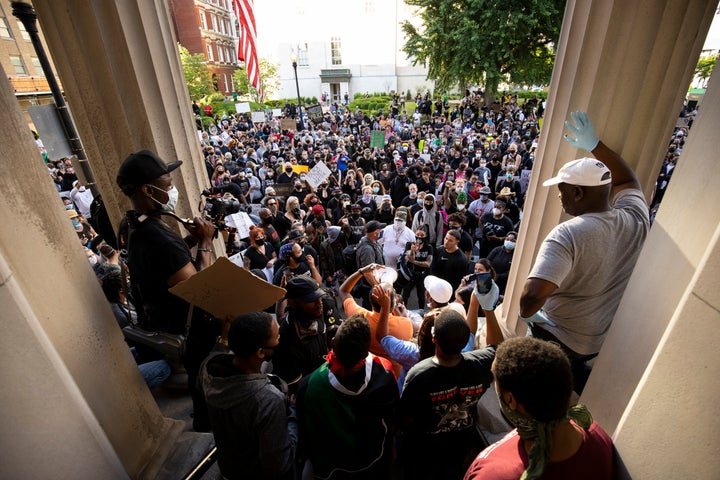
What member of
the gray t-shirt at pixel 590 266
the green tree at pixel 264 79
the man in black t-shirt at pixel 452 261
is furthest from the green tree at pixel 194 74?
the gray t-shirt at pixel 590 266

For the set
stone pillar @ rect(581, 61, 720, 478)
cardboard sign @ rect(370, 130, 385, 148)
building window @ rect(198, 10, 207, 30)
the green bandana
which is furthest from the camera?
building window @ rect(198, 10, 207, 30)

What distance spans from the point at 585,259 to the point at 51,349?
2.71 m

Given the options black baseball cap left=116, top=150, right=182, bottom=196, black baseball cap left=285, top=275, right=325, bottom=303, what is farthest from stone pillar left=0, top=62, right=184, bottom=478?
black baseball cap left=285, top=275, right=325, bottom=303

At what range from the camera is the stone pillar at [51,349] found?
55.3 inches

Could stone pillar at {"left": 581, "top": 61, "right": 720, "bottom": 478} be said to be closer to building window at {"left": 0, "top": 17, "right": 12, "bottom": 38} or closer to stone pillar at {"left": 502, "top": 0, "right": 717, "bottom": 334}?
stone pillar at {"left": 502, "top": 0, "right": 717, "bottom": 334}

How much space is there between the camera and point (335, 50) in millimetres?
48625

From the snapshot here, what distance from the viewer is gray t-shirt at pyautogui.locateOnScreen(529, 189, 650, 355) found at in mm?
2047

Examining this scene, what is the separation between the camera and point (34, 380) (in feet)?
4.78

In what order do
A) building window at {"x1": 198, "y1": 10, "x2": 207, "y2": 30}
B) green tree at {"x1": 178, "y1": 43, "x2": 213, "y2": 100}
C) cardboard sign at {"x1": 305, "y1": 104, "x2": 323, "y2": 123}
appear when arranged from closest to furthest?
1. cardboard sign at {"x1": 305, "y1": 104, "x2": 323, "y2": 123}
2. green tree at {"x1": 178, "y1": 43, "x2": 213, "y2": 100}
3. building window at {"x1": 198, "y1": 10, "x2": 207, "y2": 30}

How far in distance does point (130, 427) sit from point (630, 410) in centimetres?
273

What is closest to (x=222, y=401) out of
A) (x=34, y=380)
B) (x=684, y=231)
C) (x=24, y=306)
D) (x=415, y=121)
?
(x=34, y=380)

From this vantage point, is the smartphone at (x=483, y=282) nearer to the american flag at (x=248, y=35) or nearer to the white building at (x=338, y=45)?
the american flag at (x=248, y=35)

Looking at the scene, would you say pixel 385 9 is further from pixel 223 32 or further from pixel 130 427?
pixel 130 427

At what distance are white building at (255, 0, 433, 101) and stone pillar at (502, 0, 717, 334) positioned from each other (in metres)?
47.3
